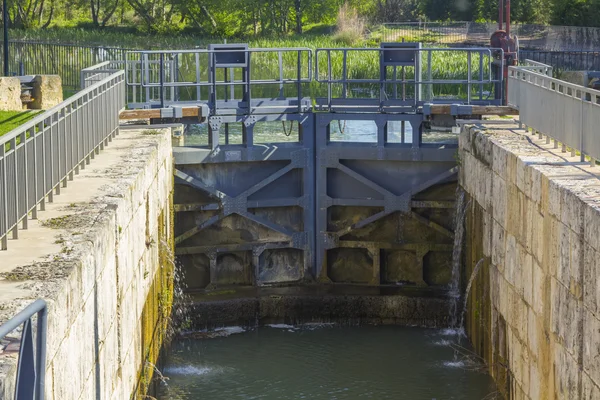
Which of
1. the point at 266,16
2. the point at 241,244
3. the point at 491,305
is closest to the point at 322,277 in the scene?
the point at 241,244

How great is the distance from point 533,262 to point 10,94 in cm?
1261

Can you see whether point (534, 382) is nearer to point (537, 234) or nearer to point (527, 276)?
point (527, 276)

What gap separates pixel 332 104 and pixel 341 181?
1.26 meters

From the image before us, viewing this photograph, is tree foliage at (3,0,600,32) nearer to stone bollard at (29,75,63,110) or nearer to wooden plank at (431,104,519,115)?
stone bollard at (29,75,63,110)

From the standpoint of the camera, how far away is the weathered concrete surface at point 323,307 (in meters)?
18.6

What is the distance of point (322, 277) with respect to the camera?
1956cm

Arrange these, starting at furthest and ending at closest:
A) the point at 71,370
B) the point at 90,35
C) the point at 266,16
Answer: the point at 266,16
the point at 90,35
the point at 71,370

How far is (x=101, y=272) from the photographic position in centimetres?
1012

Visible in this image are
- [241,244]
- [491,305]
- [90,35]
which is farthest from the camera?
[90,35]

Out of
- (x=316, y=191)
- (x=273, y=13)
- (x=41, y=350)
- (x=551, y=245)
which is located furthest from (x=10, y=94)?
(x=273, y=13)

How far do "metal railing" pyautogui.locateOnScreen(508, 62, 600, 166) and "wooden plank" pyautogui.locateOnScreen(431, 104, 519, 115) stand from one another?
0.46m

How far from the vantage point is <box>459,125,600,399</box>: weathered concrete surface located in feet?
32.8

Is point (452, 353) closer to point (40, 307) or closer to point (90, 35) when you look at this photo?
point (40, 307)

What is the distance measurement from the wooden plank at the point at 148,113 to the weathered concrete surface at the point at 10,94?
14.5 ft
